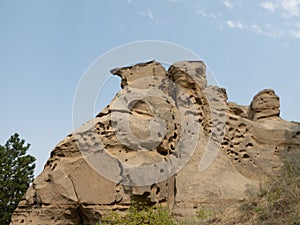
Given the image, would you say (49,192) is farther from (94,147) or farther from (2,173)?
(2,173)

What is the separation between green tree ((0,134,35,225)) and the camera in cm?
1360

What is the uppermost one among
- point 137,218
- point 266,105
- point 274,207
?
point 266,105

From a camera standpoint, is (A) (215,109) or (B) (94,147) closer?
(B) (94,147)

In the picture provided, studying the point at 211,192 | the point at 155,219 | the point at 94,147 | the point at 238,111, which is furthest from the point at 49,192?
the point at 238,111

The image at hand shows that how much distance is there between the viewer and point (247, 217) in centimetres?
629

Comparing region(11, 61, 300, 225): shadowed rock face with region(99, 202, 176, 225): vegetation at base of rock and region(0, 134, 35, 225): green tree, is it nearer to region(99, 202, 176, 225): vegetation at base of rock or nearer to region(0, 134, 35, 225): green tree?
region(99, 202, 176, 225): vegetation at base of rock

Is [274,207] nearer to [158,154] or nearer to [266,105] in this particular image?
[158,154]

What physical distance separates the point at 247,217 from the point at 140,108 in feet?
10.3

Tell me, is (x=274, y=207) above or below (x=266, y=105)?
below

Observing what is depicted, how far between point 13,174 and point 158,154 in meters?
9.06

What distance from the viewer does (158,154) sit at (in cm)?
752

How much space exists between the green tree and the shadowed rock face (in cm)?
663

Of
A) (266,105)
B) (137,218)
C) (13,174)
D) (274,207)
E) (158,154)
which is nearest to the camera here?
(274,207)

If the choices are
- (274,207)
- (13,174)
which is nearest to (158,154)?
(274,207)
